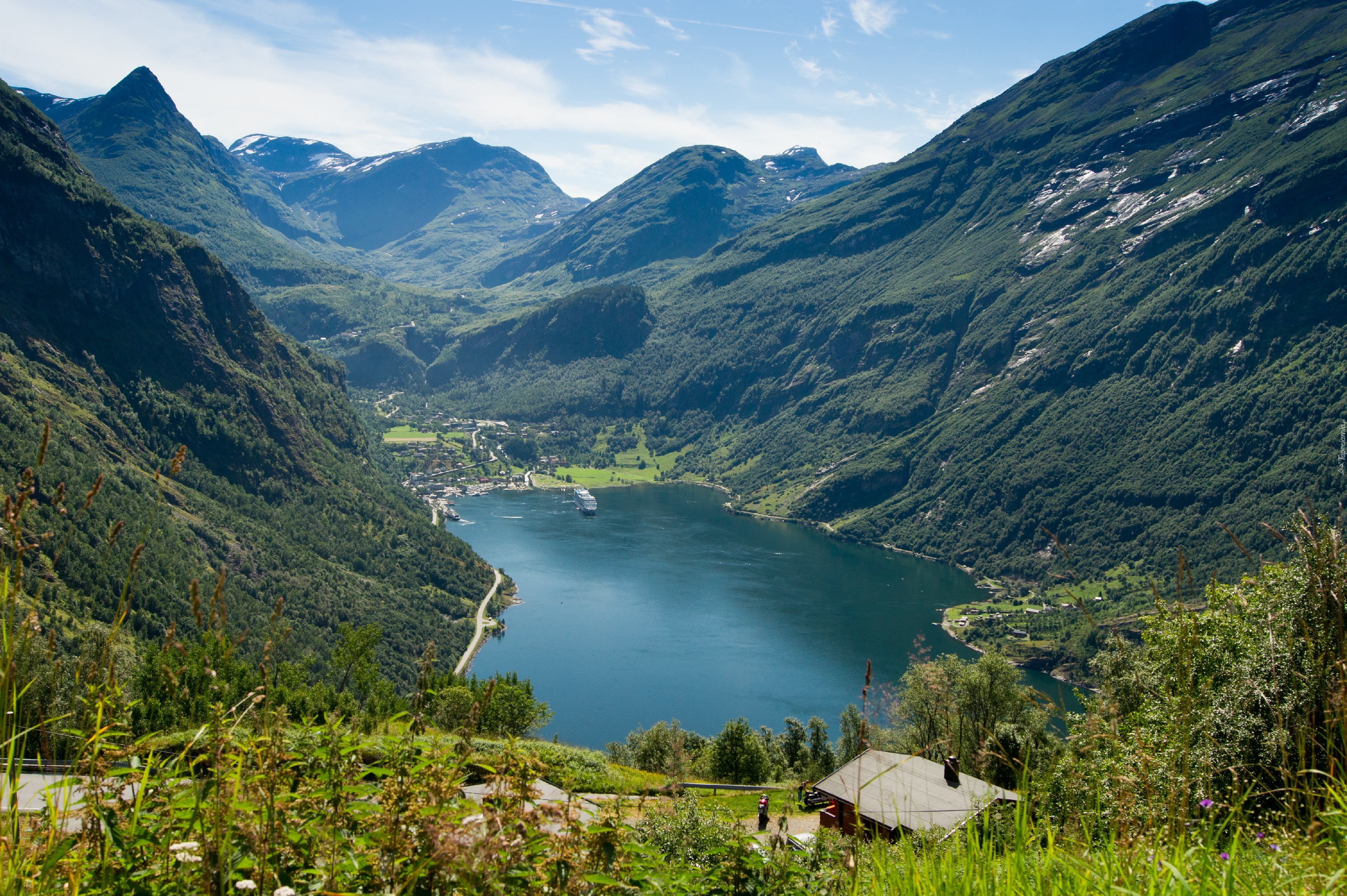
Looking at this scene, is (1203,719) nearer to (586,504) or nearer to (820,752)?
(820,752)

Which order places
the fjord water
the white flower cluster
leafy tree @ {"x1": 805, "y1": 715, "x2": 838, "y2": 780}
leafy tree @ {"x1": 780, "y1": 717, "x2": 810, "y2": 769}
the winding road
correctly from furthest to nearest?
the winding road, the fjord water, leafy tree @ {"x1": 780, "y1": 717, "x2": 810, "y2": 769}, leafy tree @ {"x1": 805, "y1": 715, "x2": 838, "y2": 780}, the white flower cluster

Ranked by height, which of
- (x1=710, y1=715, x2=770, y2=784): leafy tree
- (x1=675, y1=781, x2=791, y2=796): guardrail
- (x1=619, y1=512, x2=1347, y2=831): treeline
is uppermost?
(x1=619, y1=512, x2=1347, y2=831): treeline

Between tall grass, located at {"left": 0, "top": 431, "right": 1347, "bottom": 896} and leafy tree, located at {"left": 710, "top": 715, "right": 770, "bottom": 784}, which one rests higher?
tall grass, located at {"left": 0, "top": 431, "right": 1347, "bottom": 896}

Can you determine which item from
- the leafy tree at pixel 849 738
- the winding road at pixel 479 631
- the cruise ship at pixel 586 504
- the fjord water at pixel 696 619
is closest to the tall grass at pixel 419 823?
the leafy tree at pixel 849 738

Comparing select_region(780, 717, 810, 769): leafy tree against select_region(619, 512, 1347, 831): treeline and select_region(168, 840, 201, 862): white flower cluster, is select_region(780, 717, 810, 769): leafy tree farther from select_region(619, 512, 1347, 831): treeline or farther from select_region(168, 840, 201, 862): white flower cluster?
select_region(168, 840, 201, 862): white flower cluster

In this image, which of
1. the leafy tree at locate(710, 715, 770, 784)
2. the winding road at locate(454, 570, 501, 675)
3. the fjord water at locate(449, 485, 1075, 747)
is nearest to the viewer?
the leafy tree at locate(710, 715, 770, 784)

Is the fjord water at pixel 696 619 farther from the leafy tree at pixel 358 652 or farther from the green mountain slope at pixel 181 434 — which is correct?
the leafy tree at pixel 358 652

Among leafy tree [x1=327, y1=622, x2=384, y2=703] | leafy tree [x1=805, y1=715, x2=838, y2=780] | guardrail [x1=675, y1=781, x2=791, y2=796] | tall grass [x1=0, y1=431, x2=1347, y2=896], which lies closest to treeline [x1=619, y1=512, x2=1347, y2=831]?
tall grass [x1=0, y1=431, x2=1347, y2=896]
